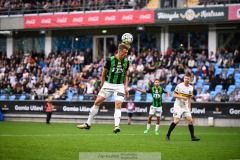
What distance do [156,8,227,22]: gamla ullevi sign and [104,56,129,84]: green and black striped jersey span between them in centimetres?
2341

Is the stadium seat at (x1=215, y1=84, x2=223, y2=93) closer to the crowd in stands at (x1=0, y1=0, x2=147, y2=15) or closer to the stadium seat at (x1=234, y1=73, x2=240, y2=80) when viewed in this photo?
the stadium seat at (x1=234, y1=73, x2=240, y2=80)

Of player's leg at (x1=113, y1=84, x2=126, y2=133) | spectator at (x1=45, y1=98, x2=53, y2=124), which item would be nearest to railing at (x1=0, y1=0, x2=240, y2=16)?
spectator at (x1=45, y1=98, x2=53, y2=124)

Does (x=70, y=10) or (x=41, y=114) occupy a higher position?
(x=70, y=10)

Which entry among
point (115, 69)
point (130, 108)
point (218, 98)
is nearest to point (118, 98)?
point (115, 69)

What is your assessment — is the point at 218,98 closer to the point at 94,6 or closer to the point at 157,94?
the point at 157,94

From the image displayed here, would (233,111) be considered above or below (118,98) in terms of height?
below

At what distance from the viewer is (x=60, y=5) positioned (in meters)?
45.6

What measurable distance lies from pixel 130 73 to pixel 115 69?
23.7m

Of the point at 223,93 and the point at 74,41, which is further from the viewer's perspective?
the point at 74,41

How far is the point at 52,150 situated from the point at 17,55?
112 feet

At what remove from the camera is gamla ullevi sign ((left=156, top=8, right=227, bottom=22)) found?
38094 mm

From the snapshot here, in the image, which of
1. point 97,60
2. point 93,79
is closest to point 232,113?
point 93,79

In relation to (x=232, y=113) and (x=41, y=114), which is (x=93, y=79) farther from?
(x=232, y=113)

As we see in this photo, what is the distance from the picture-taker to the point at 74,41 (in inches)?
1924
